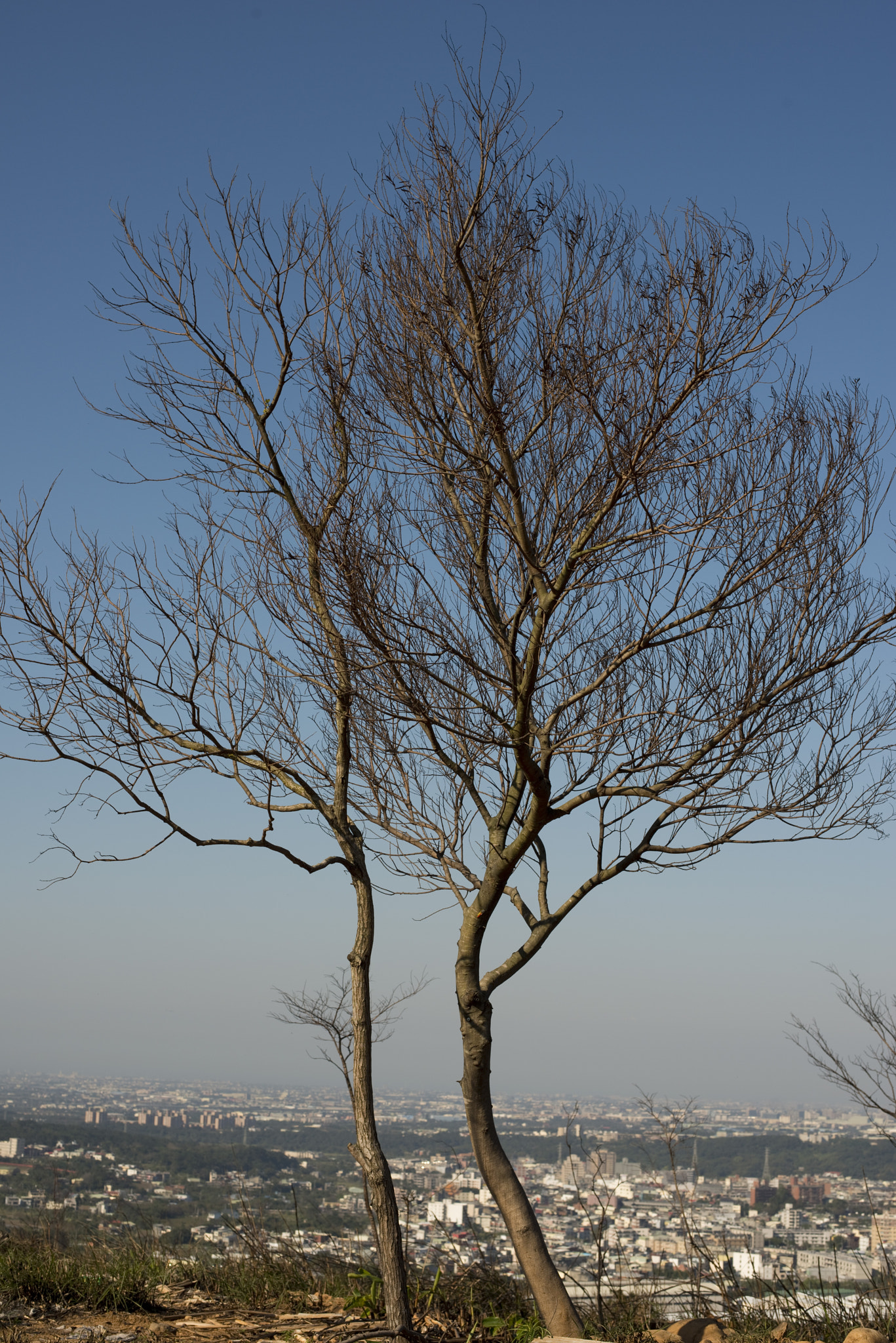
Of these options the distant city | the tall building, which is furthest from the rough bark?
the tall building

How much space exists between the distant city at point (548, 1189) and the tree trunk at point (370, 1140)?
807 millimetres

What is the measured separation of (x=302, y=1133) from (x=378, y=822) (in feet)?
30.4

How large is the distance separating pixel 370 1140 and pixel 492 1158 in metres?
0.66

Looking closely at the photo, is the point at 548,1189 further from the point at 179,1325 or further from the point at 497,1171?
the point at 179,1325

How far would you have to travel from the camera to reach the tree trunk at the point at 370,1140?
4.50 m

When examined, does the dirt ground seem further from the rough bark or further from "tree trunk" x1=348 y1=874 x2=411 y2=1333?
the rough bark

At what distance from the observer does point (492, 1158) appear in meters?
4.92

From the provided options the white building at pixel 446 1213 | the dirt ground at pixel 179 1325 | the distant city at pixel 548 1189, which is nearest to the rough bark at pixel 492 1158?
the distant city at pixel 548 1189

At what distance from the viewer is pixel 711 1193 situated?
687cm

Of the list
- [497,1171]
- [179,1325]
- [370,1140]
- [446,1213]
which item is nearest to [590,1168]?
[497,1171]

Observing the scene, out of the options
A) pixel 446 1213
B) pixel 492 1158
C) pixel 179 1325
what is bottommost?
pixel 179 1325

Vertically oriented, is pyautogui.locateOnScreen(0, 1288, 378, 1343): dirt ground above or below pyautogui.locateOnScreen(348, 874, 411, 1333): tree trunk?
below

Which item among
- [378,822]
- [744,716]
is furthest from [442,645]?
[378,822]

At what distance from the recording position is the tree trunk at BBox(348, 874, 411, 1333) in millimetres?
4504
